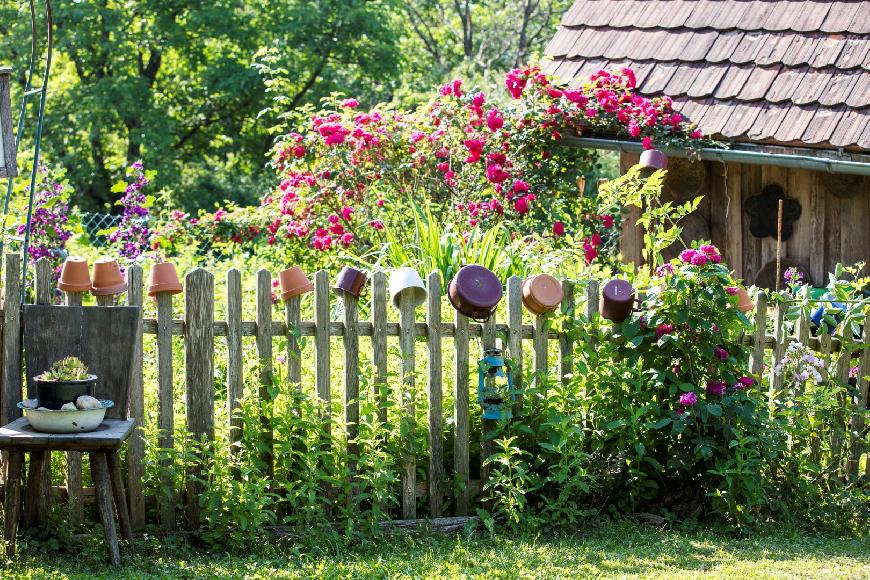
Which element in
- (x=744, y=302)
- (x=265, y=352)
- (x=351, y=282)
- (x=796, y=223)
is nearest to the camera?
(x=265, y=352)

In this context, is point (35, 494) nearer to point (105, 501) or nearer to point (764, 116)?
point (105, 501)

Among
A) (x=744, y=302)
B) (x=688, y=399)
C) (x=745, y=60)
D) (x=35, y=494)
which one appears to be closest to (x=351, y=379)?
(x=35, y=494)

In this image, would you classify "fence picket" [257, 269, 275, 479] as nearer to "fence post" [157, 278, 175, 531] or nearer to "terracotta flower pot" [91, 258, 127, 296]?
"fence post" [157, 278, 175, 531]

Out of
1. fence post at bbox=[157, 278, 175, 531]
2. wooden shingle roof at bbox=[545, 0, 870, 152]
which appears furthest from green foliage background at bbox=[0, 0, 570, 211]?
fence post at bbox=[157, 278, 175, 531]

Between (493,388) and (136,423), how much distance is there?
161cm

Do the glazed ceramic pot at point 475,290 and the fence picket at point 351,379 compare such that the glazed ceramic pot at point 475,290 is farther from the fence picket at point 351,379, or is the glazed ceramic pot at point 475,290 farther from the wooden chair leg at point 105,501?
the wooden chair leg at point 105,501

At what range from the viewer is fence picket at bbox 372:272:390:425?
4789 mm

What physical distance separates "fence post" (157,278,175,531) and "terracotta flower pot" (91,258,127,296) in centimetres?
19

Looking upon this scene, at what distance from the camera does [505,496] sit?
4848mm

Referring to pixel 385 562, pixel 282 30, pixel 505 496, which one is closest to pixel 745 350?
pixel 505 496

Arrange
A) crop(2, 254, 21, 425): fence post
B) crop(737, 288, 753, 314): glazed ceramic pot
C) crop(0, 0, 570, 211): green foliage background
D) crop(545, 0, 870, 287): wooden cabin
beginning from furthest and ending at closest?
crop(0, 0, 570, 211): green foliage background, crop(545, 0, 870, 287): wooden cabin, crop(737, 288, 753, 314): glazed ceramic pot, crop(2, 254, 21, 425): fence post

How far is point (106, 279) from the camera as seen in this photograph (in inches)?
177

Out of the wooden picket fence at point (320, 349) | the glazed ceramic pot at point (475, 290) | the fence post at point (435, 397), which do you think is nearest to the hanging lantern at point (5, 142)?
the wooden picket fence at point (320, 349)

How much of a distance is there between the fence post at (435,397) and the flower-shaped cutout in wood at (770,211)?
3.57 meters
